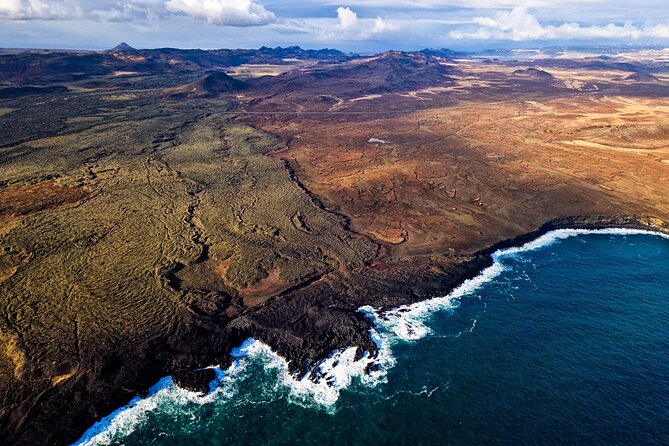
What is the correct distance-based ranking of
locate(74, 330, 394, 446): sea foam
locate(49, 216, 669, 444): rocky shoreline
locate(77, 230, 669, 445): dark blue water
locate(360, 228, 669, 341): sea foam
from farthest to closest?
locate(360, 228, 669, 341): sea foam → locate(49, 216, 669, 444): rocky shoreline → locate(74, 330, 394, 446): sea foam → locate(77, 230, 669, 445): dark blue water

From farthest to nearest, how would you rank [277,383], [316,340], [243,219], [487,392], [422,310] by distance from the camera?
[243,219] → [422,310] → [316,340] → [277,383] → [487,392]

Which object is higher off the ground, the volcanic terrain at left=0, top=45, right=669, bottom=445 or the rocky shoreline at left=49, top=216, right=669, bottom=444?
the volcanic terrain at left=0, top=45, right=669, bottom=445

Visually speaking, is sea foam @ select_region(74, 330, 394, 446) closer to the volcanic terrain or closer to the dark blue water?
the dark blue water

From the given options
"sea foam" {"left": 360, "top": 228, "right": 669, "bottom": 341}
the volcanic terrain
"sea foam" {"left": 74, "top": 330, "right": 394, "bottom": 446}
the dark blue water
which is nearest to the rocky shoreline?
the volcanic terrain

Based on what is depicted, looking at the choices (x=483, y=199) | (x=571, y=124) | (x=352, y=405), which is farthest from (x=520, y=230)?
(x=571, y=124)

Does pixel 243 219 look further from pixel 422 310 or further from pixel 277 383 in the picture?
pixel 277 383

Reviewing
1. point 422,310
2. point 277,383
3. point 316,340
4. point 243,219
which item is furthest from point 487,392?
point 243,219

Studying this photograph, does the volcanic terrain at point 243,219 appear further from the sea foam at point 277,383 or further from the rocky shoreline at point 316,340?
the sea foam at point 277,383

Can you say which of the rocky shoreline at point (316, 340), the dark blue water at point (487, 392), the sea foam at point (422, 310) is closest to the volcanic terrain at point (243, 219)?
the rocky shoreline at point (316, 340)

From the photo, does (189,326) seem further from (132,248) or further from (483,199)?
(483,199)
